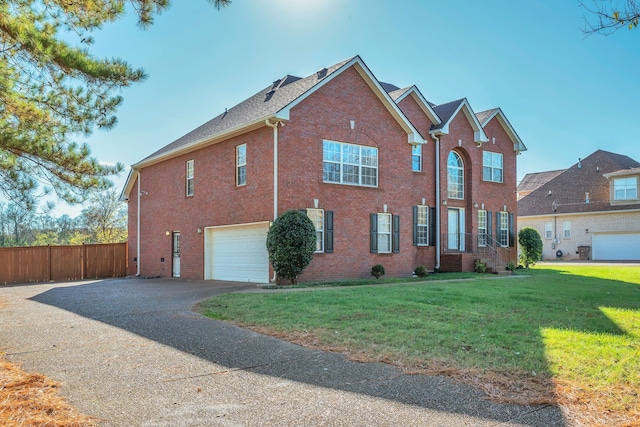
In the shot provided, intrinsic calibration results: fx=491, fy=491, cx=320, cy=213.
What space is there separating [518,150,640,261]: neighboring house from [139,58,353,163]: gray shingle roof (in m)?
28.4

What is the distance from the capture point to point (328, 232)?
55.2ft

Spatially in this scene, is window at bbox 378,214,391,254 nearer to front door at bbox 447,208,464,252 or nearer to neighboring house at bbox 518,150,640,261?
front door at bbox 447,208,464,252

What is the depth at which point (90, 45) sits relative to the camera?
8.76 m

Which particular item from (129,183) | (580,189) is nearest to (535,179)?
(580,189)

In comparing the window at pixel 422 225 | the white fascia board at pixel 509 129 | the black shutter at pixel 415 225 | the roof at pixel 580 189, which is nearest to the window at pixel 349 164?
the black shutter at pixel 415 225

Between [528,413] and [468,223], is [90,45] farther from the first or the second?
[468,223]

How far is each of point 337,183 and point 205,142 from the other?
19.0ft

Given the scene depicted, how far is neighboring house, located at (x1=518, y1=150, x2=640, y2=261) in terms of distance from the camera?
36125 millimetres

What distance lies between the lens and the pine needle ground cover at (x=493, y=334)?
487cm

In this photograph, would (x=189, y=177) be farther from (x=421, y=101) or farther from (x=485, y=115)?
(x=485, y=115)

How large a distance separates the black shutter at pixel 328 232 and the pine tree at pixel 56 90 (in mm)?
Answer: 7849

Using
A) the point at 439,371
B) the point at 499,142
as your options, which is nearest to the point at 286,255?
the point at 439,371

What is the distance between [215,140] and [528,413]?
54.1 ft

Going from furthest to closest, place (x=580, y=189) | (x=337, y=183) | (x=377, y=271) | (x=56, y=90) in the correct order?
1. (x=580, y=189)
2. (x=377, y=271)
3. (x=337, y=183)
4. (x=56, y=90)
